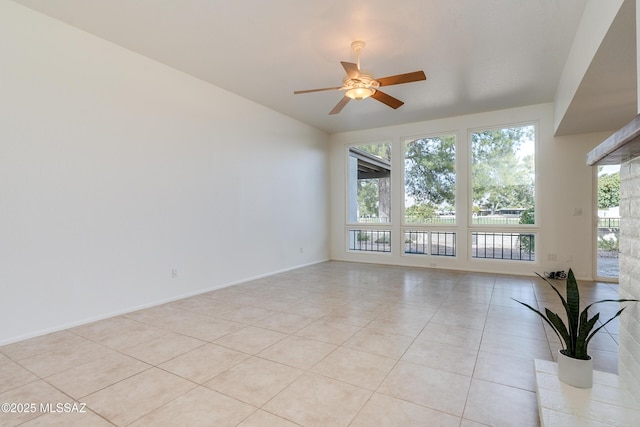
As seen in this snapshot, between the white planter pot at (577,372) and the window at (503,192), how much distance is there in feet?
14.8

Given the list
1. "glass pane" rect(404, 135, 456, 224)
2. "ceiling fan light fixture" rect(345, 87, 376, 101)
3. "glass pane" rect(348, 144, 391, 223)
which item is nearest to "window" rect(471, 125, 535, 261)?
"glass pane" rect(404, 135, 456, 224)

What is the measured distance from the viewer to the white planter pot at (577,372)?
1.70 meters

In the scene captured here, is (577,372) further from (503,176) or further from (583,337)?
(503,176)

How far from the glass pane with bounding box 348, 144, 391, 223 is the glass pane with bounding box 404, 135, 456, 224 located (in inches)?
17.5

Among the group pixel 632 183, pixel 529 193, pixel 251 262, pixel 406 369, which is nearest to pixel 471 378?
pixel 406 369

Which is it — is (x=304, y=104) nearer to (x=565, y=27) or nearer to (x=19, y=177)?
(x=565, y=27)

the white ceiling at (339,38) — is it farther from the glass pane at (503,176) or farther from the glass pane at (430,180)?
the glass pane at (430,180)

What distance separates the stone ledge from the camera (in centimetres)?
145

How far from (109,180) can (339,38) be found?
2925 millimetres

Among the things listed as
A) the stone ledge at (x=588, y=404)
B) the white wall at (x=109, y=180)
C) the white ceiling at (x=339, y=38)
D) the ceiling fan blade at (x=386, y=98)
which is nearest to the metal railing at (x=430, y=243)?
the white ceiling at (x=339, y=38)

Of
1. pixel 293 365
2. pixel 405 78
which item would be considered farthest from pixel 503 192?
pixel 293 365

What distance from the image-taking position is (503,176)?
5.77m

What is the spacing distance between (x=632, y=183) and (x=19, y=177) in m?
4.46

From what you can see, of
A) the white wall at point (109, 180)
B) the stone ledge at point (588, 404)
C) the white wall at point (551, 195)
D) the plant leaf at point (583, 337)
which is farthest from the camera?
the white wall at point (551, 195)
